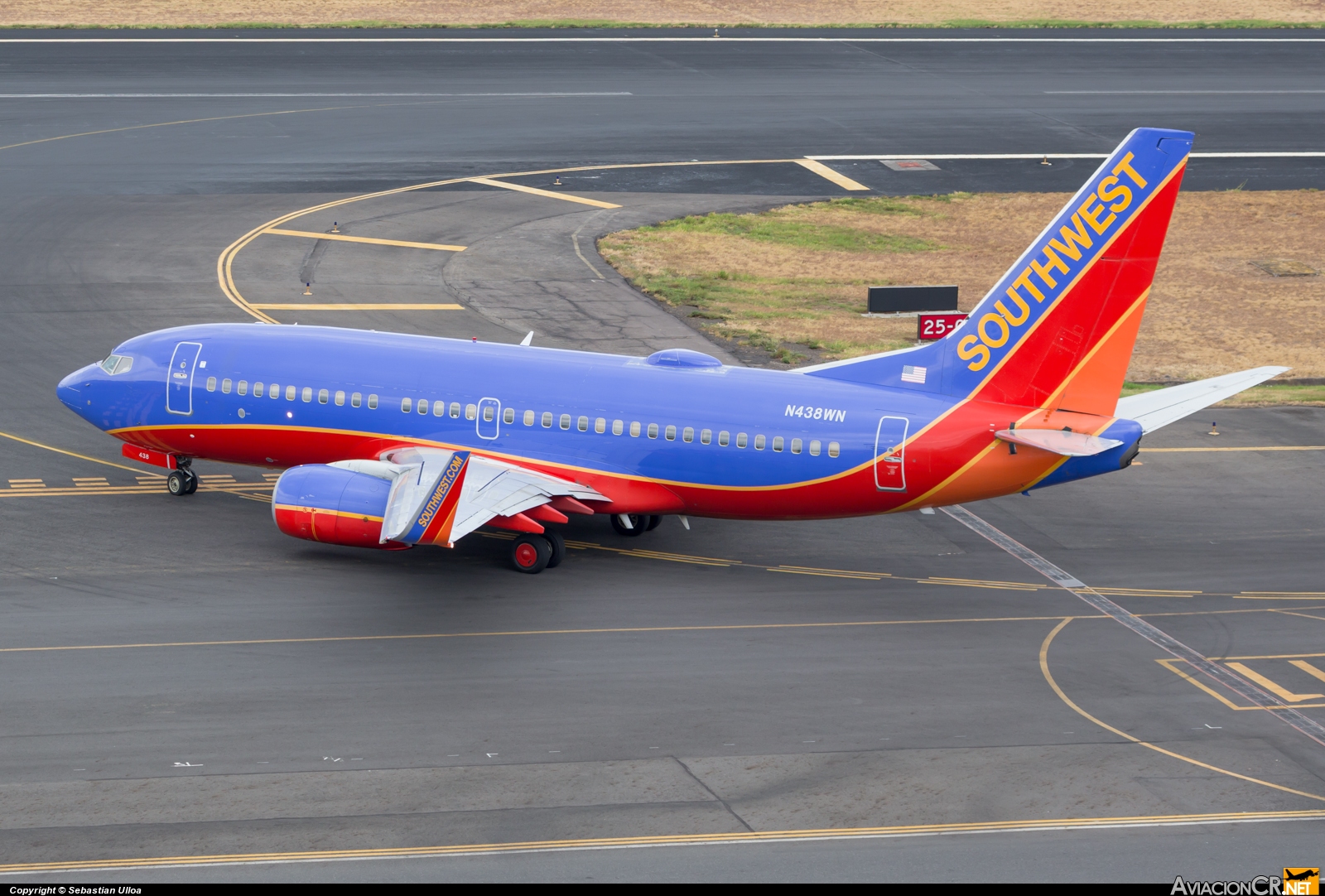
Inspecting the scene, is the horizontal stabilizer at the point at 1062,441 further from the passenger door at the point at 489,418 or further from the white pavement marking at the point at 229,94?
the white pavement marking at the point at 229,94

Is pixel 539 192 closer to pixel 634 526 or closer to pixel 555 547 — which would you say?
pixel 634 526

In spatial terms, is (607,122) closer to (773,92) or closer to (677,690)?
(773,92)

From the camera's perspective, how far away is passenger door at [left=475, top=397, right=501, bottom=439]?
4062cm

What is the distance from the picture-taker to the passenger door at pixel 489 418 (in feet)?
133

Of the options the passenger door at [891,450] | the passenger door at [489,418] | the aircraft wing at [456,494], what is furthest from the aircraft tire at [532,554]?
the passenger door at [891,450]

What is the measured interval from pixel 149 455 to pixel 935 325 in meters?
29.8

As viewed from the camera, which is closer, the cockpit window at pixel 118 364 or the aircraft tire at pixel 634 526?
the aircraft tire at pixel 634 526

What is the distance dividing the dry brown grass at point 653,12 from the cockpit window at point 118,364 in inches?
3044

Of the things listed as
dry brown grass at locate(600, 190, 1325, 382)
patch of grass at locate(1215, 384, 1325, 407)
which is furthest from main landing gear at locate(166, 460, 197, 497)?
patch of grass at locate(1215, 384, 1325, 407)

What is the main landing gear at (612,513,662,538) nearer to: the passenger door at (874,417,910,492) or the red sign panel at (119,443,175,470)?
the passenger door at (874,417,910,492)

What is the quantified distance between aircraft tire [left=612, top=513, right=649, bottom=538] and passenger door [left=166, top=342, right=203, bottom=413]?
503 inches

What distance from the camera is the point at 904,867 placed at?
26547 millimetres

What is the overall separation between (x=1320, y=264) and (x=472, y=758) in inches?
2197

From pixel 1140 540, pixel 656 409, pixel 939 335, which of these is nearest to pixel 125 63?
pixel 939 335
